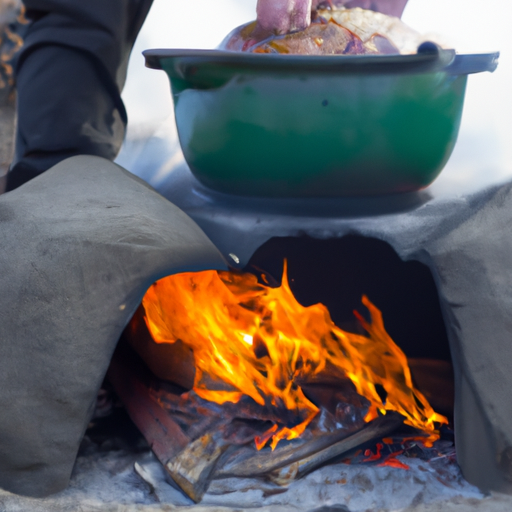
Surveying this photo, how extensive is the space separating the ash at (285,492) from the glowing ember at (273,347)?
171 mm

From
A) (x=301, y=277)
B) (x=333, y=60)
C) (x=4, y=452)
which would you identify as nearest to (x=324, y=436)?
(x=301, y=277)

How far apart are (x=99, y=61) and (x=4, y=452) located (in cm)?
Result: 95

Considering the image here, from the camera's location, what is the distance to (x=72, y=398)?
0.99 metres

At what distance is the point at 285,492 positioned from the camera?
1.04 meters

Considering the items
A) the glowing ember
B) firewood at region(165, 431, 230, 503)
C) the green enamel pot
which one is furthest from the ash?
the green enamel pot

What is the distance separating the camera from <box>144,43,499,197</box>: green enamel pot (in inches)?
41.9

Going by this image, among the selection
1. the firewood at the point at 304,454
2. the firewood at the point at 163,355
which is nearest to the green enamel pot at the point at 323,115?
the firewood at the point at 163,355

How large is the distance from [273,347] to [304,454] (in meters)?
0.24

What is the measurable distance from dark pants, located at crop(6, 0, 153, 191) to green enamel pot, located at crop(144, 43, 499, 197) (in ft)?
1.11

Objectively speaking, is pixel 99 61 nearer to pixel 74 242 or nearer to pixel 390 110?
pixel 74 242

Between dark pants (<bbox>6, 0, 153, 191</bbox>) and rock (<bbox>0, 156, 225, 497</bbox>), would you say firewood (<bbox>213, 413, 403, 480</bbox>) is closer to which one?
rock (<bbox>0, 156, 225, 497</bbox>)

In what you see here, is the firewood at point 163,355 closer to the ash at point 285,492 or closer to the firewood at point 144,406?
the firewood at point 144,406

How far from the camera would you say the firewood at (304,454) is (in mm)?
1102

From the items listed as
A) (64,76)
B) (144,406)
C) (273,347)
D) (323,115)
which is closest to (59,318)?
(144,406)
